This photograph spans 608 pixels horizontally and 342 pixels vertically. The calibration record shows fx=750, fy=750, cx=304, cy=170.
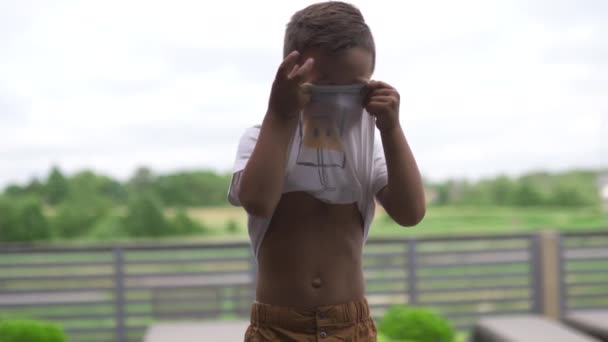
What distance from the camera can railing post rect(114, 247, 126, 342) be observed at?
5098mm

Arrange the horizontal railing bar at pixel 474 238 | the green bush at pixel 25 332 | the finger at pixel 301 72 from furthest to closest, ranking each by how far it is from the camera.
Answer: the horizontal railing bar at pixel 474 238, the green bush at pixel 25 332, the finger at pixel 301 72

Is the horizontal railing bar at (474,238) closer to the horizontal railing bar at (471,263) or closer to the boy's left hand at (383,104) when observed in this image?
the horizontal railing bar at (471,263)

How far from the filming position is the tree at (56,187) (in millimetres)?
7094

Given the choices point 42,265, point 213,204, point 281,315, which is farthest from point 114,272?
point 281,315

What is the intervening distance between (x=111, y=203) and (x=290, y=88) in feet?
21.7

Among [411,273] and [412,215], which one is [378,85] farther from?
[411,273]

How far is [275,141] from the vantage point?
3.21ft

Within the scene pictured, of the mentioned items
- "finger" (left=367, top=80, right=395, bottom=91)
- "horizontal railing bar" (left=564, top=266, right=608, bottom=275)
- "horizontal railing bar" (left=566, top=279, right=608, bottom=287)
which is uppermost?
"finger" (left=367, top=80, right=395, bottom=91)

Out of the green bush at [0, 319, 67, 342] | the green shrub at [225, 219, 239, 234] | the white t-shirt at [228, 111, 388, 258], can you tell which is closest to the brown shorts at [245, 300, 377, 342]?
the white t-shirt at [228, 111, 388, 258]

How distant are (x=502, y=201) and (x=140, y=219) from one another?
385cm

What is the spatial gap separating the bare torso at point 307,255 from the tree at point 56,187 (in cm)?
641

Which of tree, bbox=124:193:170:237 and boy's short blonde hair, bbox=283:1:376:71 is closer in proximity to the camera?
boy's short blonde hair, bbox=283:1:376:71

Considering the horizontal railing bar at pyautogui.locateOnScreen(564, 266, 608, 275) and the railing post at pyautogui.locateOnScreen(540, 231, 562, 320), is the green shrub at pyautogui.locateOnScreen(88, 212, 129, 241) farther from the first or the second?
the horizontal railing bar at pyautogui.locateOnScreen(564, 266, 608, 275)

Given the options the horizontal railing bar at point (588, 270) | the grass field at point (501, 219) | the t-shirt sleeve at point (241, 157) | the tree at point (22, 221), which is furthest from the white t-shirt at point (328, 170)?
the grass field at point (501, 219)
